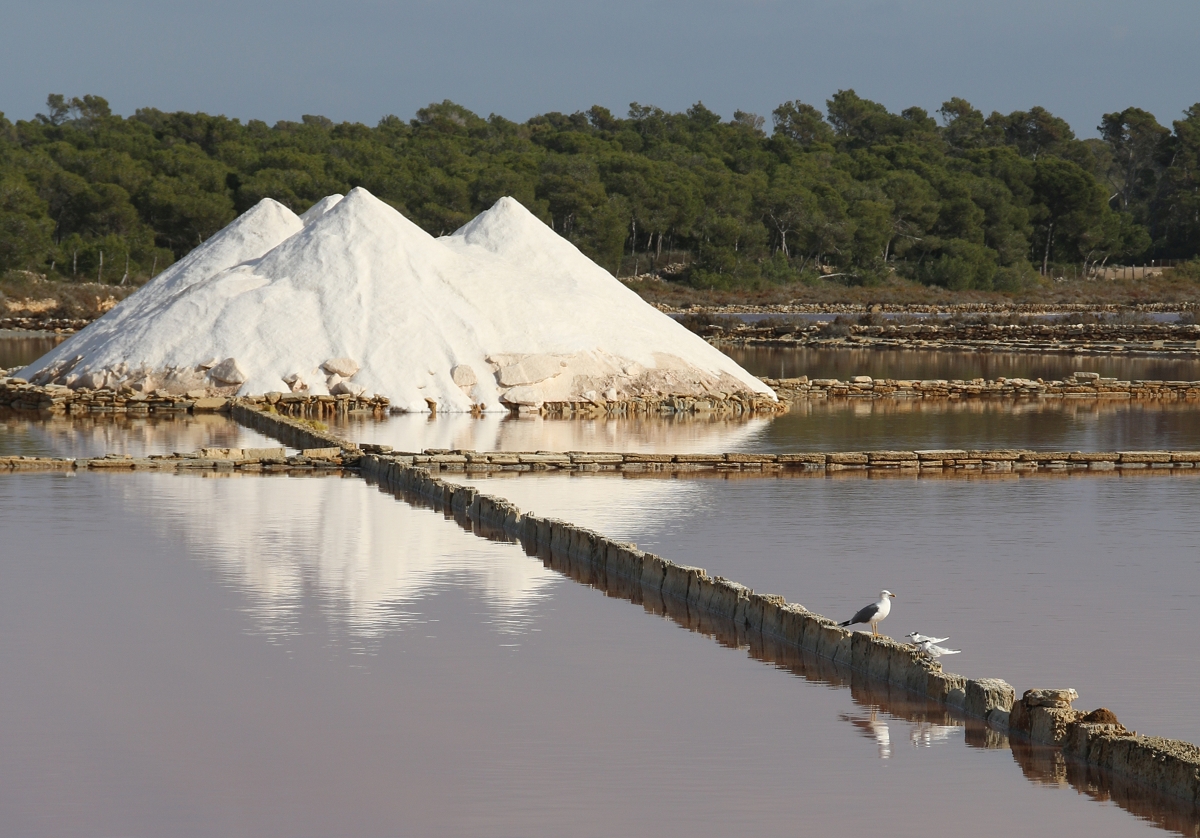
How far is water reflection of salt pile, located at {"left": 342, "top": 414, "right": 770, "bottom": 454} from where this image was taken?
23922 mm

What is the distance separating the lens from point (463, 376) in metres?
29.4

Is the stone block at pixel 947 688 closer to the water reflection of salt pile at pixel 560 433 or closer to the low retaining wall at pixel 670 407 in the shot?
the water reflection of salt pile at pixel 560 433

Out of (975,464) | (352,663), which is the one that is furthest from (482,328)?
(352,663)

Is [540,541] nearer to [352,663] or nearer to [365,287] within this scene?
[352,663]

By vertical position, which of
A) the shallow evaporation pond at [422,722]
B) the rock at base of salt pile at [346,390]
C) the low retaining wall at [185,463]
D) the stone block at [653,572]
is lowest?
the shallow evaporation pond at [422,722]

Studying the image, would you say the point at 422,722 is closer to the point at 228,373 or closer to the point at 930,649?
the point at 930,649

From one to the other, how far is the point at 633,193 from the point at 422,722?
77.9 m

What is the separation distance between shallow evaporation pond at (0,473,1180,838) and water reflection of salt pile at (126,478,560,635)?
52mm

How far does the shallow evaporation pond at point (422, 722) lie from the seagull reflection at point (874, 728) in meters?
0.02

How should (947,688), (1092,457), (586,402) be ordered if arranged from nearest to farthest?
(947,688), (1092,457), (586,402)

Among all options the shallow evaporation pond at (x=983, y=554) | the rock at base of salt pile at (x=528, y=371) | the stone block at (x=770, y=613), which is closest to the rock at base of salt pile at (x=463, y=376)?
the rock at base of salt pile at (x=528, y=371)

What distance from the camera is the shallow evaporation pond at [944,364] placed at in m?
41.2

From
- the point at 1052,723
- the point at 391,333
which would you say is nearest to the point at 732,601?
the point at 1052,723

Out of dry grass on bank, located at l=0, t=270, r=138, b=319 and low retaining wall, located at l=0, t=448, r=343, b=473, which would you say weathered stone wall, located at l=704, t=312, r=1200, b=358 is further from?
low retaining wall, located at l=0, t=448, r=343, b=473
